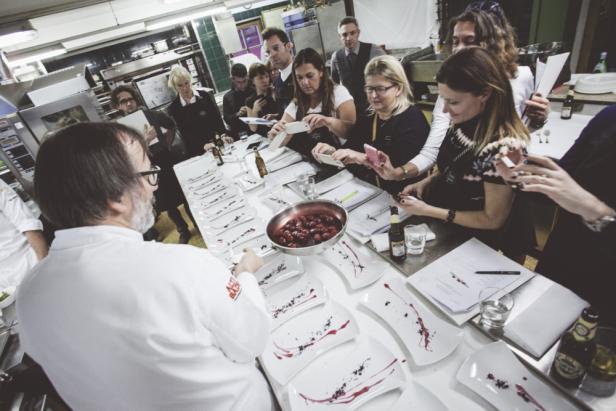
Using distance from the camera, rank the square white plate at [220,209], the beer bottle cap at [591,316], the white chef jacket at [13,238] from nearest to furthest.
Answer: the beer bottle cap at [591,316]
the square white plate at [220,209]
the white chef jacket at [13,238]

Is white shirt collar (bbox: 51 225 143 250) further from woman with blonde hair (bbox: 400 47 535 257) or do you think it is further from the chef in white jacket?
the chef in white jacket

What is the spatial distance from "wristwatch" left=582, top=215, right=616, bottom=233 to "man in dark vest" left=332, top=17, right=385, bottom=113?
3374 millimetres

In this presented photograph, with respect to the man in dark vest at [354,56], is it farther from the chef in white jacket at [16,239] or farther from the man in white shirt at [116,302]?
the chef in white jacket at [16,239]

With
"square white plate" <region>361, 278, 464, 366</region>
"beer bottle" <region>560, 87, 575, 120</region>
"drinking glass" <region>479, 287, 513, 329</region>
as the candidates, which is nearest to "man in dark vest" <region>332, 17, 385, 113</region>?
"beer bottle" <region>560, 87, 575, 120</region>

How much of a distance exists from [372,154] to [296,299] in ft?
3.38

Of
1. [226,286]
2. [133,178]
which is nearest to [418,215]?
[226,286]

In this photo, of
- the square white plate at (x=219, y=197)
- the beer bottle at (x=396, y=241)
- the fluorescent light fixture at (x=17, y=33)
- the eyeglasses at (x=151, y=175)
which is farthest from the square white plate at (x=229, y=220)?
the fluorescent light fixture at (x=17, y=33)

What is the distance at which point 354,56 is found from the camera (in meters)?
4.36

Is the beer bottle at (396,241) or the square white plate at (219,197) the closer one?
the beer bottle at (396,241)

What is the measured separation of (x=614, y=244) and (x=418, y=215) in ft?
2.64

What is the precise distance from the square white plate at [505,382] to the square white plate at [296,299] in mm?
621

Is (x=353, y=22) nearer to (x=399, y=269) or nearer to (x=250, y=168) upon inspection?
(x=250, y=168)

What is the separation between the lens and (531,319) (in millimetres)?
1108

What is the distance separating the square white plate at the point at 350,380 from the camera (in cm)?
101
